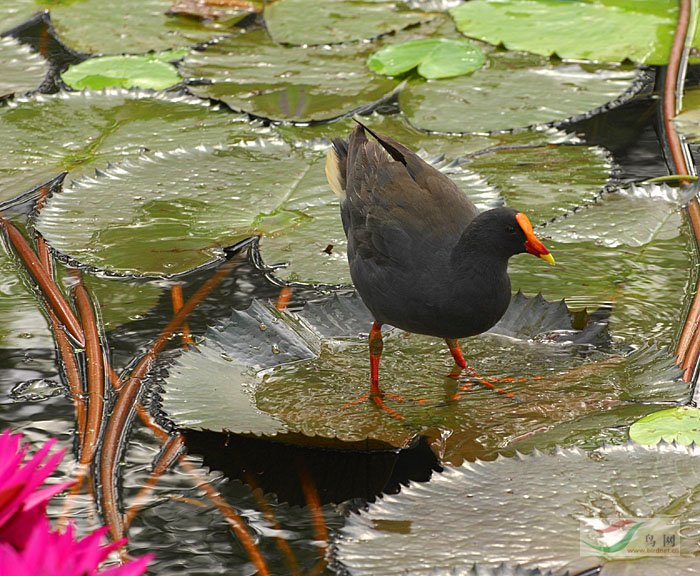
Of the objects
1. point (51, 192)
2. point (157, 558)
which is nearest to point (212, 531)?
point (157, 558)

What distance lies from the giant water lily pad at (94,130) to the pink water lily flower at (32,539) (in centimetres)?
208

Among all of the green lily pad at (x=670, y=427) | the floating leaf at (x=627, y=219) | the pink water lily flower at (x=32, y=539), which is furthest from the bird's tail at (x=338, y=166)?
the pink water lily flower at (x=32, y=539)

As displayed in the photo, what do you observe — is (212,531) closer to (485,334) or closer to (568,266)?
(485,334)

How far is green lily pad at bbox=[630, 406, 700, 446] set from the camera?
160cm

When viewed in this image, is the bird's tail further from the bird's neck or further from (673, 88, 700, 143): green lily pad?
(673, 88, 700, 143): green lily pad

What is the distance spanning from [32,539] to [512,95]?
2.65 meters

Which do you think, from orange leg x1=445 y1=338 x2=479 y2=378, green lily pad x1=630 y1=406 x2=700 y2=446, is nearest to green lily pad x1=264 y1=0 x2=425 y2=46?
orange leg x1=445 y1=338 x2=479 y2=378

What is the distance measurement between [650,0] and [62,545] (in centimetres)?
346

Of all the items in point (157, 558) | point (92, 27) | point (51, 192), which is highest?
point (92, 27)

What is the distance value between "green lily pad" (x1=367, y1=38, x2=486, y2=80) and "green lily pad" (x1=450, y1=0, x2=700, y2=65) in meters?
0.13

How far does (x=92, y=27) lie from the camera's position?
12.2 ft

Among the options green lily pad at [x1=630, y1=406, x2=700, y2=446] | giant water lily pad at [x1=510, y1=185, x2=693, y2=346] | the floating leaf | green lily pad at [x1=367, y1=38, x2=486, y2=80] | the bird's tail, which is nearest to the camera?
green lily pad at [x1=630, y1=406, x2=700, y2=446]

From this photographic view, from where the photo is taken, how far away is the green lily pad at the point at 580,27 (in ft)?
10.9

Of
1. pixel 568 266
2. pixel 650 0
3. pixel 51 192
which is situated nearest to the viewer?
pixel 568 266
